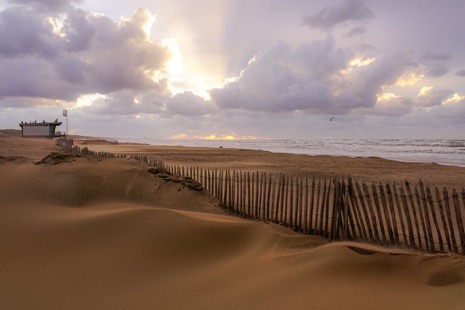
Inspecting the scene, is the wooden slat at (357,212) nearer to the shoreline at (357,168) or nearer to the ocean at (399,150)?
A: the shoreline at (357,168)

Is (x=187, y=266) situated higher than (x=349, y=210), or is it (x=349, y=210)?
(x=349, y=210)

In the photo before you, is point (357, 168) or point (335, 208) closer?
point (335, 208)

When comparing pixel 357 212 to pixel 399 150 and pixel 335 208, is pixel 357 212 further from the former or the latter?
pixel 399 150

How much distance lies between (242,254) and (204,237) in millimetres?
646

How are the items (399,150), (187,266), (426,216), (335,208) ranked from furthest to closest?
(399,150)
(335,208)
(426,216)
(187,266)

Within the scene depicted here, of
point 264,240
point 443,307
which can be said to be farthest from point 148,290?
point 443,307

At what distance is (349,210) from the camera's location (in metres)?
6.22

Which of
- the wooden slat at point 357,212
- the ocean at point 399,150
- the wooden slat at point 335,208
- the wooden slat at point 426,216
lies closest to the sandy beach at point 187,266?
the wooden slat at point 426,216

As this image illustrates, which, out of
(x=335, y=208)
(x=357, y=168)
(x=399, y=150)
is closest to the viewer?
(x=335, y=208)

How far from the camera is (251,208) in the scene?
306 inches

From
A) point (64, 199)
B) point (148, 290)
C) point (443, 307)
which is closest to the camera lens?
point (443, 307)

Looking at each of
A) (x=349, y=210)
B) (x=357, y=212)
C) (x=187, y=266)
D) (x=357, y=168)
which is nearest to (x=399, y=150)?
(x=357, y=168)

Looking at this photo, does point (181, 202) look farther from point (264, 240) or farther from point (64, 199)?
point (264, 240)

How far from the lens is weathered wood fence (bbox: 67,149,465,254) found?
5328mm
